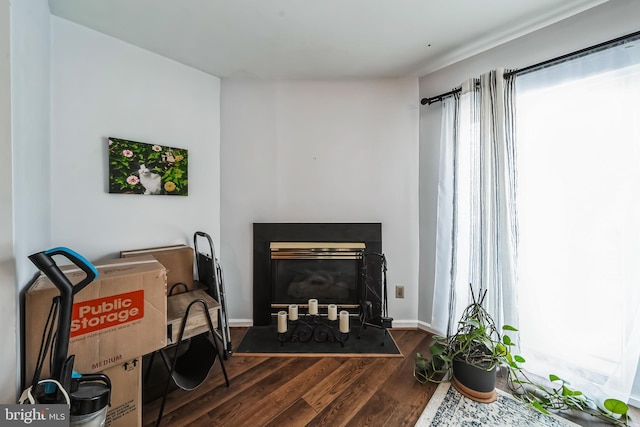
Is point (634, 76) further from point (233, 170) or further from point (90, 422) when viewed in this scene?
point (90, 422)

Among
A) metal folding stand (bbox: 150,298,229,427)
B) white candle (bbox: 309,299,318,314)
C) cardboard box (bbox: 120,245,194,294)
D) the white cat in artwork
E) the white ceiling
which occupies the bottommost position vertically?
metal folding stand (bbox: 150,298,229,427)

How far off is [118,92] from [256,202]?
1.30 meters

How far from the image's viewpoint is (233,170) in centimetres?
237

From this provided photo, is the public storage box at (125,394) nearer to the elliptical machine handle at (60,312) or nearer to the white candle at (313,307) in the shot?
the elliptical machine handle at (60,312)

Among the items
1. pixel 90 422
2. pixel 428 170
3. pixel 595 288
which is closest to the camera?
pixel 90 422

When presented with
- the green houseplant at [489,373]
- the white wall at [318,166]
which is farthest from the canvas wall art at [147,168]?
the green houseplant at [489,373]

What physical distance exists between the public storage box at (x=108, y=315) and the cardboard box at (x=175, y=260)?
495mm

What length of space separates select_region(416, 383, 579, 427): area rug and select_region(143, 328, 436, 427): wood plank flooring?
0.07 meters

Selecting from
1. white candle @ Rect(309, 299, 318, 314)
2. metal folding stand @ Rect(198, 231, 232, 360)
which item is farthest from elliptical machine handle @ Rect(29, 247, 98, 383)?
white candle @ Rect(309, 299, 318, 314)

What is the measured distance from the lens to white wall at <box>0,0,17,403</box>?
891 mm

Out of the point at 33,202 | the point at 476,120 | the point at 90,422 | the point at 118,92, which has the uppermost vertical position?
the point at 118,92

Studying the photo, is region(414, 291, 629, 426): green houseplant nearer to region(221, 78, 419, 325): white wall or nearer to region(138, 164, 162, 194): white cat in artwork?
region(221, 78, 419, 325): white wall

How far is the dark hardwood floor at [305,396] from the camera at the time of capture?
1.35 metres

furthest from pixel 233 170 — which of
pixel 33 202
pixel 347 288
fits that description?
pixel 347 288
